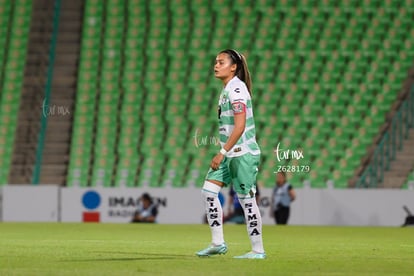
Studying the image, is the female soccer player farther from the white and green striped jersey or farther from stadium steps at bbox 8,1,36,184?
stadium steps at bbox 8,1,36,184

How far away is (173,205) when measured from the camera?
70.8ft

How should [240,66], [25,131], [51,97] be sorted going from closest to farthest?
[240,66] → [25,131] → [51,97]

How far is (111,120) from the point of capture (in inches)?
976

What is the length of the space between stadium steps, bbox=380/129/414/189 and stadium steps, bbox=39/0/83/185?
7422mm

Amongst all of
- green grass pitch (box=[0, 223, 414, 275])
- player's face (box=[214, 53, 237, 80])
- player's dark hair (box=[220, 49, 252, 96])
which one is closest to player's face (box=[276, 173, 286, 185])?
green grass pitch (box=[0, 223, 414, 275])

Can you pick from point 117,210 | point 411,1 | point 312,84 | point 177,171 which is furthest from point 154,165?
point 411,1

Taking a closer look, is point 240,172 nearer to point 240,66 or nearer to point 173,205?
point 240,66

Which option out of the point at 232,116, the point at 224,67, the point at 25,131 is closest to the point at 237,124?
the point at 232,116

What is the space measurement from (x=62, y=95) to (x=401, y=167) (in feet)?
27.9

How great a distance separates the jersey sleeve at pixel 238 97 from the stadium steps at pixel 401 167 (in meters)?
13.6

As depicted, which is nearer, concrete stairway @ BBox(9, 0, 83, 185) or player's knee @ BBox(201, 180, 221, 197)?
player's knee @ BBox(201, 180, 221, 197)

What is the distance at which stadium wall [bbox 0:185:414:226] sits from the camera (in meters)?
21.4

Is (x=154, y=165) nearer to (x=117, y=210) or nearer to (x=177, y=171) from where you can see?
(x=177, y=171)

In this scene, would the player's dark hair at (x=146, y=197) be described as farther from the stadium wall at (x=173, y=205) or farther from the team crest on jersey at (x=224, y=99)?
the team crest on jersey at (x=224, y=99)
